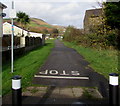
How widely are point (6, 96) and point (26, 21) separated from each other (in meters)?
42.8

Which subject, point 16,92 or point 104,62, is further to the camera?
point 104,62

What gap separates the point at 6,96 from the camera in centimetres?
411

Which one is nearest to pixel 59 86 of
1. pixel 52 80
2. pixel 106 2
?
pixel 52 80

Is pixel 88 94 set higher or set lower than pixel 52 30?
lower

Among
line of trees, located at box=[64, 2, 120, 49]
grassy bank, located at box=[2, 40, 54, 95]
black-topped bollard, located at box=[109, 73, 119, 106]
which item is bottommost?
grassy bank, located at box=[2, 40, 54, 95]

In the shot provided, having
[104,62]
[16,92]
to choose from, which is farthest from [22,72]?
[104,62]

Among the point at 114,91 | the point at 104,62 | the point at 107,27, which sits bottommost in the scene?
the point at 104,62

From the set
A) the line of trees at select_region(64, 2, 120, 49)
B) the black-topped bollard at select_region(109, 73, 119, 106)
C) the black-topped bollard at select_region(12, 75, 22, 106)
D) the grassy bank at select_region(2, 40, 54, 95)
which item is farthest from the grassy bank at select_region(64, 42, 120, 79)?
the black-topped bollard at select_region(12, 75, 22, 106)

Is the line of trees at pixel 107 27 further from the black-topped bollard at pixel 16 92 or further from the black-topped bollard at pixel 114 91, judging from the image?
the black-topped bollard at pixel 16 92

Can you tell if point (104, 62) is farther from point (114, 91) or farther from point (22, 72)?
point (114, 91)

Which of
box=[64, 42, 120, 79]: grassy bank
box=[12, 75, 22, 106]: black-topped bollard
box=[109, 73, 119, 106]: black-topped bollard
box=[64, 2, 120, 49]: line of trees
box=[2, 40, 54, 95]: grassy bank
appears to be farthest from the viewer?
box=[64, 2, 120, 49]: line of trees

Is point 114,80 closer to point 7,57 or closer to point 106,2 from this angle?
point 7,57

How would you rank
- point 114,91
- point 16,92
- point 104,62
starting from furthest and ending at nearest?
point 104,62 < point 114,91 < point 16,92

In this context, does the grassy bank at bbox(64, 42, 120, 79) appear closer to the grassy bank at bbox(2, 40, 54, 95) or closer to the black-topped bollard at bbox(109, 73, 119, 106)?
the grassy bank at bbox(2, 40, 54, 95)
